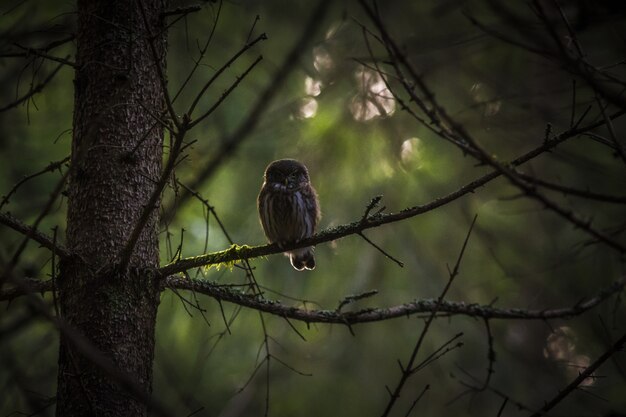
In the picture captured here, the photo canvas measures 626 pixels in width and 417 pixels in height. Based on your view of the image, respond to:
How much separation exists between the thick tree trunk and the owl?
5.46 ft

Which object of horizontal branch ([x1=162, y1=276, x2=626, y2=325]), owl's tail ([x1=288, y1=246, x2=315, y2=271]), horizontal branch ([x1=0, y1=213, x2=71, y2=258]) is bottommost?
horizontal branch ([x1=162, y1=276, x2=626, y2=325])

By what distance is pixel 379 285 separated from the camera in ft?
20.1

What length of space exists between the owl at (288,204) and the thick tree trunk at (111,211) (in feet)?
5.46

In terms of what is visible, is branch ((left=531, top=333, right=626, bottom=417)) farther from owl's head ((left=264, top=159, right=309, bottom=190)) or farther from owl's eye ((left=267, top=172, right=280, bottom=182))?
owl's eye ((left=267, top=172, right=280, bottom=182))

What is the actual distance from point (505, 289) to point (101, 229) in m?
4.26

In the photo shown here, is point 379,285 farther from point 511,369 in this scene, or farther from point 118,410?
point 118,410

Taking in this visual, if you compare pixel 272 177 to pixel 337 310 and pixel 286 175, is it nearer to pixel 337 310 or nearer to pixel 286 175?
pixel 286 175

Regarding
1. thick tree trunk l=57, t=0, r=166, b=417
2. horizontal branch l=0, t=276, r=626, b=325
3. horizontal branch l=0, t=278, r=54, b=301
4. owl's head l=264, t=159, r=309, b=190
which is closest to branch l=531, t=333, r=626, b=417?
horizontal branch l=0, t=276, r=626, b=325

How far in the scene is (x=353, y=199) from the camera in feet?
18.8

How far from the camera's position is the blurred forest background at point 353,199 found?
5148 millimetres

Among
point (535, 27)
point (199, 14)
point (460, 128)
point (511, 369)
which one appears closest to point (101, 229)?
point (460, 128)

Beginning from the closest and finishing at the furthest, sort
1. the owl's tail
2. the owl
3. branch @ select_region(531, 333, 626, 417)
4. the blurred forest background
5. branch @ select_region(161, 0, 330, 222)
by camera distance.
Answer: branch @ select_region(531, 333, 626, 417)
branch @ select_region(161, 0, 330, 222)
the owl
the blurred forest background
the owl's tail

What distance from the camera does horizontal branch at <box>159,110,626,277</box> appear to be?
2604 mm

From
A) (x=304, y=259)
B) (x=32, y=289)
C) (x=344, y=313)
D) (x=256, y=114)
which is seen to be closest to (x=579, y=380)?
(x=344, y=313)
